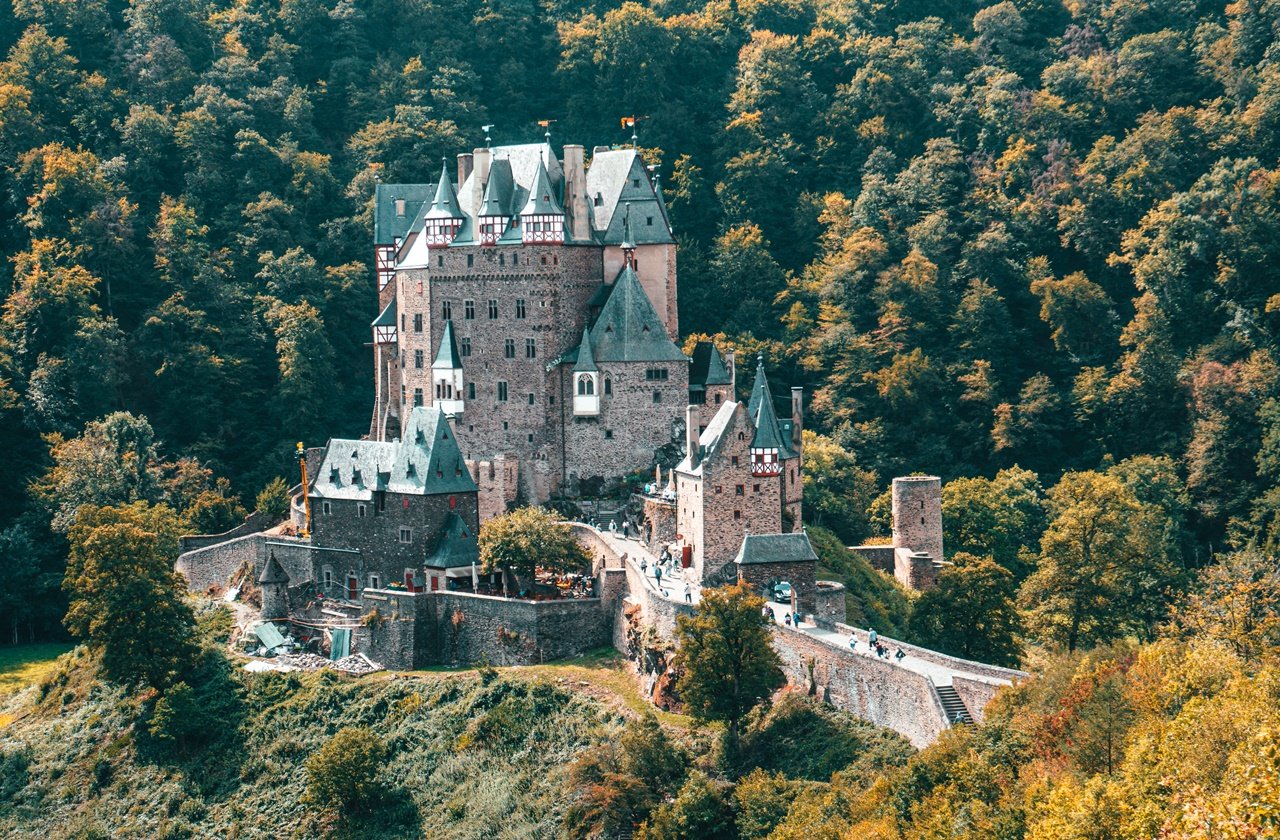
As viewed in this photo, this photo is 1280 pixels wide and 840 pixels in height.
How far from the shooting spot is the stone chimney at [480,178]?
252 feet

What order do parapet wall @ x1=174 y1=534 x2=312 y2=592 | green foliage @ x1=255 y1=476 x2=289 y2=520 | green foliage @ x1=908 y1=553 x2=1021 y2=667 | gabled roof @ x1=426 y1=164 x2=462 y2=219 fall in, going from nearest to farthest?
1. green foliage @ x1=908 y1=553 x2=1021 y2=667
2. parapet wall @ x1=174 y1=534 x2=312 y2=592
3. gabled roof @ x1=426 y1=164 x2=462 y2=219
4. green foliage @ x1=255 y1=476 x2=289 y2=520

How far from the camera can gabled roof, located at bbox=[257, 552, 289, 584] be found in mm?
71062

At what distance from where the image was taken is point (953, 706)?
5000 cm

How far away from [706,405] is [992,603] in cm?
1703

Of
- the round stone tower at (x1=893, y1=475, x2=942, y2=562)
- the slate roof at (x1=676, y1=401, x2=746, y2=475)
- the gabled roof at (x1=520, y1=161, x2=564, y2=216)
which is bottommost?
the round stone tower at (x1=893, y1=475, x2=942, y2=562)

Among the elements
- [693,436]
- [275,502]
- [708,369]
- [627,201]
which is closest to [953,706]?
[693,436]

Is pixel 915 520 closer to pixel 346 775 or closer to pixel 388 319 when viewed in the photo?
pixel 388 319

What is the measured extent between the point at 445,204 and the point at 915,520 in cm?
2305

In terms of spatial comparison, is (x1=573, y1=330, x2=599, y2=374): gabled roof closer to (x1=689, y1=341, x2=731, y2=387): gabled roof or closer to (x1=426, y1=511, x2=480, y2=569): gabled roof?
(x1=689, y1=341, x2=731, y2=387): gabled roof

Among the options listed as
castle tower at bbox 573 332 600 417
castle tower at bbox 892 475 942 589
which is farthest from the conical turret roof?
castle tower at bbox 892 475 942 589

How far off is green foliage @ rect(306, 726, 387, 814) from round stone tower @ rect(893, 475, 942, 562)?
82.0ft

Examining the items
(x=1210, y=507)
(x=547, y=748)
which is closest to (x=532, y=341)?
(x=547, y=748)

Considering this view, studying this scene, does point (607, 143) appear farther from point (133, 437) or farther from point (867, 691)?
point (867, 691)

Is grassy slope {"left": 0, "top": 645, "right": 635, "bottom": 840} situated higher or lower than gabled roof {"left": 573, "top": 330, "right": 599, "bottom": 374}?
lower
